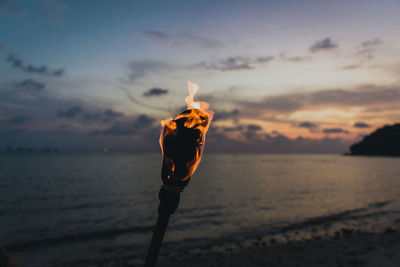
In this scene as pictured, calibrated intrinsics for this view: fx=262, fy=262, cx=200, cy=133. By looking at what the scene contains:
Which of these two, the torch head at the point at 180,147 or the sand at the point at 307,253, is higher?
the torch head at the point at 180,147

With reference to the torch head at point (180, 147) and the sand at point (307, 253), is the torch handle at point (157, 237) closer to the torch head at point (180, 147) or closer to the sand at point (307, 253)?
the torch head at point (180, 147)

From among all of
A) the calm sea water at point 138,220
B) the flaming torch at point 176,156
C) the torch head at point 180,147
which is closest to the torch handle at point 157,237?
the flaming torch at point 176,156

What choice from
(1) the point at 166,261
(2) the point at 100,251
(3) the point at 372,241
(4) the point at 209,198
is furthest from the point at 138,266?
(4) the point at 209,198

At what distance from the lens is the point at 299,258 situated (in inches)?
420

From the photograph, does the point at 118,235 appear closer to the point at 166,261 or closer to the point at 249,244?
the point at 166,261

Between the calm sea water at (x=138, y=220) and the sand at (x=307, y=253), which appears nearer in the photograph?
the sand at (x=307, y=253)

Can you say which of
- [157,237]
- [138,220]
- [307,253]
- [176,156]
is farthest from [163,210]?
[138,220]

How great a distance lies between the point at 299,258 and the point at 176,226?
7823 mm

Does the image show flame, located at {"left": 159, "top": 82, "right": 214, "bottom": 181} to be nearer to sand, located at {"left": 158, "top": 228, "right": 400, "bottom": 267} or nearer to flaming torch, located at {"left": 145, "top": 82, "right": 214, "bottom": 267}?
flaming torch, located at {"left": 145, "top": 82, "right": 214, "bottom": 267}

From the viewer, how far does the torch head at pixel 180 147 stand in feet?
4.95

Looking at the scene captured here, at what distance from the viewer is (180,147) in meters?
1.51

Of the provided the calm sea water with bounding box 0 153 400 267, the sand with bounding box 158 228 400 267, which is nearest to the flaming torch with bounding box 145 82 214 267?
the sand with bounding box 158 228 400 267

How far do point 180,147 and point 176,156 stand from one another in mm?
56

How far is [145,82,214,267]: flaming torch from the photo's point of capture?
151 centimetres
